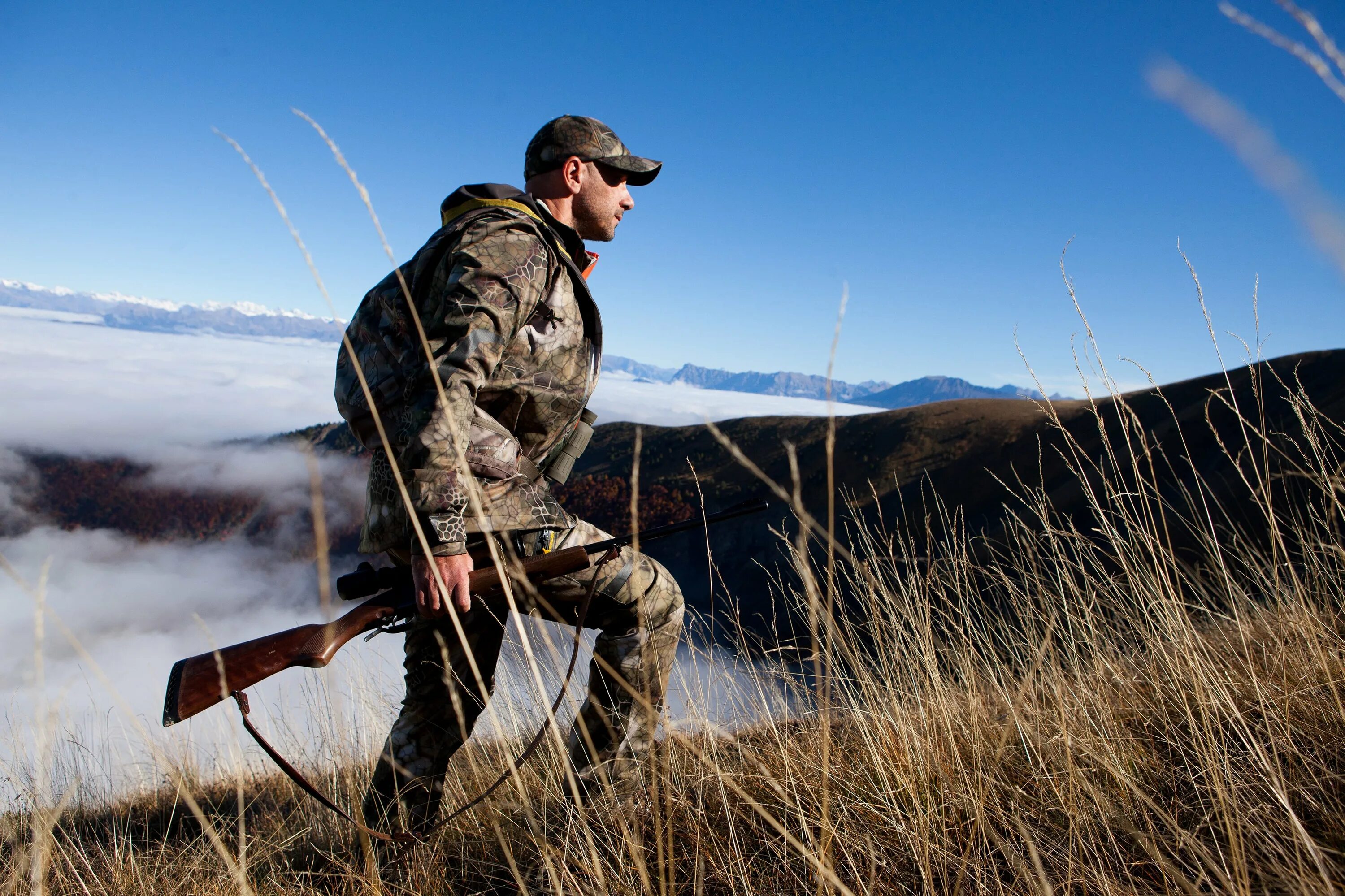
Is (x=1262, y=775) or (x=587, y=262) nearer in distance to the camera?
(x=1262, y=775)

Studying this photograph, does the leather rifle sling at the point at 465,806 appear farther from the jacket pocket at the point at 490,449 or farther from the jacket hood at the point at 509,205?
the jacket hood at the point at 509,205

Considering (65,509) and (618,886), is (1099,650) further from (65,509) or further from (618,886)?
(65,509)

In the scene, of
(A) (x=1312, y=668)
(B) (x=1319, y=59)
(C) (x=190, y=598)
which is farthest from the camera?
(C) (x=190, y=598)

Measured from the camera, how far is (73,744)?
141 inches

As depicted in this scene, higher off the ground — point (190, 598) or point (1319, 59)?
point (1319, 59)

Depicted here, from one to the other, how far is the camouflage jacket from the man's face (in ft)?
0.40

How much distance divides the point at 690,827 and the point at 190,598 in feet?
538

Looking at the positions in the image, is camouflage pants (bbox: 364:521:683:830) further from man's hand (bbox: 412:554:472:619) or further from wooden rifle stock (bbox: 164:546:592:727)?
man's hand (bbox: 412:554:472:619)

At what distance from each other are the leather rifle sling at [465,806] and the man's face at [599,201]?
1025 mm

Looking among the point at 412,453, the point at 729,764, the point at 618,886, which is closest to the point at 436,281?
the point at 412,453

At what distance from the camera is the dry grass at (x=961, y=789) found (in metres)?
1.42

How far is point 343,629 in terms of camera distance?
75.1 inches

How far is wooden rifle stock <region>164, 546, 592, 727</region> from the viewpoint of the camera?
1.71 meters

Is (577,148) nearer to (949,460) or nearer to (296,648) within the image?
(296,648)
